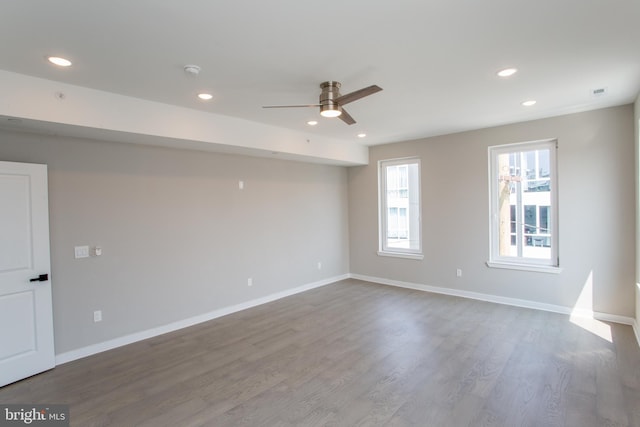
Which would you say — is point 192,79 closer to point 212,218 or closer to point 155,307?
point 212,218

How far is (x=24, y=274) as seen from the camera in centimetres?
307

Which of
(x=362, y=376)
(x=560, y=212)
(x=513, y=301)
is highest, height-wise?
(x=560, y=212)

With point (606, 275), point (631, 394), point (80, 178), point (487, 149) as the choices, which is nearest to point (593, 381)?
point (631, 394)

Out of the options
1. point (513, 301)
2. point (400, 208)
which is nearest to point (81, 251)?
point (400, 208)

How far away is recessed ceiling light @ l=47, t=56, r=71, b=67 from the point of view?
97.1 inches

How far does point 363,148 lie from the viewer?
6.36 metres

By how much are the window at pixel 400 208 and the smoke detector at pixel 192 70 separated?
420cm

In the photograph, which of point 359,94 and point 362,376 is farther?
point 362,376

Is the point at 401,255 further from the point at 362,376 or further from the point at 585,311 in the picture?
the point at 362,376

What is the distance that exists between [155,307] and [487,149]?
17.0ft

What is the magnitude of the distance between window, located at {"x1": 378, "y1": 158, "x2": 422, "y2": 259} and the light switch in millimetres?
4688

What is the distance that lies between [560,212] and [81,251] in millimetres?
5877

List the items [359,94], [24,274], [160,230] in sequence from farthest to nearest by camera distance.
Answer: [160,230]
[24,274]
[359,94]

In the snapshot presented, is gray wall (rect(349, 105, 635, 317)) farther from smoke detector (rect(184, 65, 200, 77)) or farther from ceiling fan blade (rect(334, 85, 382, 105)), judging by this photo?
smoke detector (rect(184, 65, 200, 77))
